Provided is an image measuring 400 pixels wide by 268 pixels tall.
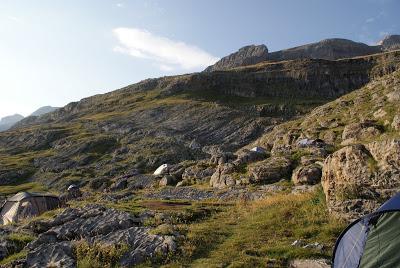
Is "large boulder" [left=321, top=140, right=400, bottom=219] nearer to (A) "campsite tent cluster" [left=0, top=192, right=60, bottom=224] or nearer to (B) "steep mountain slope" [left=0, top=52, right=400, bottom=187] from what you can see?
(A) "campsite tent cluster" [left=0, top=192, right=60, bottom=224]

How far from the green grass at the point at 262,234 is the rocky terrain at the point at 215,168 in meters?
0.08

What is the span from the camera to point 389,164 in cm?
1981

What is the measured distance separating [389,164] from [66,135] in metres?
132

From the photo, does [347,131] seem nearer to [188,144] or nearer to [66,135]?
[188,144]

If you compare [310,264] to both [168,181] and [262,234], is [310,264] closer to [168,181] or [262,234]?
[262,234]

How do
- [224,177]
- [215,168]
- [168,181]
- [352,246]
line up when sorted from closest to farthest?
[352,246] < [224,177] < [215,168] < [168,181]

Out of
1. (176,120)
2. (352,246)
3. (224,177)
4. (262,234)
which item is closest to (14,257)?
(262,234)

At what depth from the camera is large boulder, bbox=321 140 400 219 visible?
18578 mm

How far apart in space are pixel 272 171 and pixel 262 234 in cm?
2767

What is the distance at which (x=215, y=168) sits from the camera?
208ft

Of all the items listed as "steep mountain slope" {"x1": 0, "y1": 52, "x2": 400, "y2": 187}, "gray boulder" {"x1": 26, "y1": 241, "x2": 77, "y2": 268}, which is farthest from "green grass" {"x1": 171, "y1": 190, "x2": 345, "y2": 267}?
"steep mountain slope" {"x1": 0, "y1": 52, "x2": 400, "y2": 187}

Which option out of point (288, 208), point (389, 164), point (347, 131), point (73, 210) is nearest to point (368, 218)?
point (389, 164)

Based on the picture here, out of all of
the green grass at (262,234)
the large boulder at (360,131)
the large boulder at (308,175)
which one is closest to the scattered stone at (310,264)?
the green grass at (262,234)

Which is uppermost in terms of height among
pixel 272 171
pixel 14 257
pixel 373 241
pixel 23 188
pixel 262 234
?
pixel 373 241
